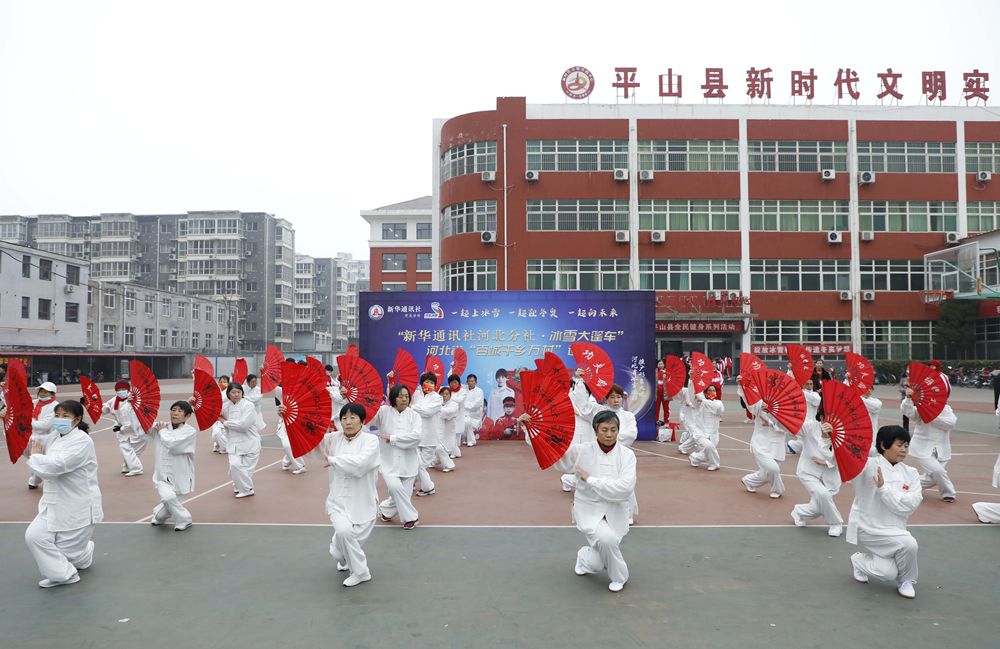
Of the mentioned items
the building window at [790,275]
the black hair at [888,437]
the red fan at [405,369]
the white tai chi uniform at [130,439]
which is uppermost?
the building window at [790,275]

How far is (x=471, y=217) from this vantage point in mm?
32562

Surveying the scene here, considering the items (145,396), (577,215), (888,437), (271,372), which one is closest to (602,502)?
(888,437)

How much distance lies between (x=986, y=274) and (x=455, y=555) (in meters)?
32.6

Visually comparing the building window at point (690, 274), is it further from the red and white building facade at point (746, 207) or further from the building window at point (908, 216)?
the building window at point (908, 216)

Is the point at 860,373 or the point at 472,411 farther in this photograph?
the point at 472,411

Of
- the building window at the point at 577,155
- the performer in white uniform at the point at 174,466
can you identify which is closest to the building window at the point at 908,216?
the building window at the point at 577,155

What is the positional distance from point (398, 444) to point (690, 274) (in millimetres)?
26858

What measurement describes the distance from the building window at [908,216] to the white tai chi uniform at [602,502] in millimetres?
31895

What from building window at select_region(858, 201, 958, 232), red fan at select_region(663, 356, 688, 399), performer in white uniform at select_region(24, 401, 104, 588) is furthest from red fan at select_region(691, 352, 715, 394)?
building window at select_region(858, 201, 958, 232)

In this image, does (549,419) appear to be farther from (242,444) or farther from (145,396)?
(242,444)

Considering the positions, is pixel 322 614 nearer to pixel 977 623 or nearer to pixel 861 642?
pixel 861 642

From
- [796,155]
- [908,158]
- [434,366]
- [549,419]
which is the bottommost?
[549,419]

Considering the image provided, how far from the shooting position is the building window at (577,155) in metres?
32.0

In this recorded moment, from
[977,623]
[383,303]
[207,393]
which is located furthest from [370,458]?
[383,303]
